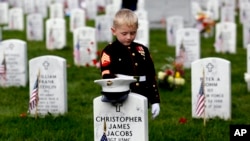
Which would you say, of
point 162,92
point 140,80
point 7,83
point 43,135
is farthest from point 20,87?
point 140,80

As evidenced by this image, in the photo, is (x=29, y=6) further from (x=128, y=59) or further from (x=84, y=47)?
(x=128, y=59)

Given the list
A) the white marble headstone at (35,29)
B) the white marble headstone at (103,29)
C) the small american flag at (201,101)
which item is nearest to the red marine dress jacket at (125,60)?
the small american flag at (201,101)

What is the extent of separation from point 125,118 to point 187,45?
6932mm

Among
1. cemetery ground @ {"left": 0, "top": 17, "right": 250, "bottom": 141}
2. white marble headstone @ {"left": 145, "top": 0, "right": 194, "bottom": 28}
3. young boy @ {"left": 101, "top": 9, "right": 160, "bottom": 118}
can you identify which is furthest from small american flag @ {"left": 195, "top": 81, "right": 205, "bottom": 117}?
white marble headstone @ {"left": 145, "top": 0, "right": 194, "bottom": 28}

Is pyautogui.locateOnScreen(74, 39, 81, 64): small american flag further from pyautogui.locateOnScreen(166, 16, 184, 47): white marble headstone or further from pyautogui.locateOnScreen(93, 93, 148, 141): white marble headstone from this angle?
pyautogui.locateOnScreen(93, 93, 148, 141): white marble headstone

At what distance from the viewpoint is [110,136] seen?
5414mm

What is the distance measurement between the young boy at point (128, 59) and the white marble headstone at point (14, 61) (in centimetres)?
415

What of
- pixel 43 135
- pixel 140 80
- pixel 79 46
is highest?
pixel 79 46

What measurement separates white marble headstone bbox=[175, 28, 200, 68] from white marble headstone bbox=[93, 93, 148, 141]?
6.71 m

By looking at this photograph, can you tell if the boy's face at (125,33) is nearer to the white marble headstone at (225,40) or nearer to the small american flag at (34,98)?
the small american flag at (34,98)

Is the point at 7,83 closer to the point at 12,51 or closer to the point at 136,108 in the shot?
the point at 12,51

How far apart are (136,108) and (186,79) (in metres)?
5.68

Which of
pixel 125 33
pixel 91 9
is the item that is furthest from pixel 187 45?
pixel 91 9

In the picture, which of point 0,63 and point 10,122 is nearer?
point 10,122
